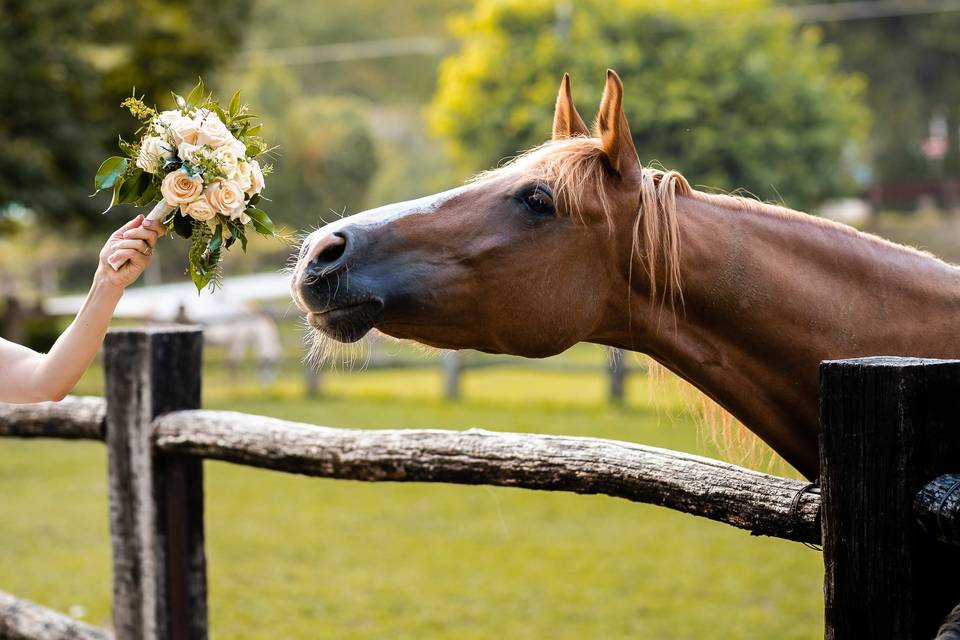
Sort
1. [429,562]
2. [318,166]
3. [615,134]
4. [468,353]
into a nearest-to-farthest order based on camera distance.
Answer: [615,134] → [468,353] → [429,562] → [318,166]

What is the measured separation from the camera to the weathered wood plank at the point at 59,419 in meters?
3.51

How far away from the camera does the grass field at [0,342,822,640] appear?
4.84 metres

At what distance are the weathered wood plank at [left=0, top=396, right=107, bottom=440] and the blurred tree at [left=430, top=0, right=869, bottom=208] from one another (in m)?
23.1

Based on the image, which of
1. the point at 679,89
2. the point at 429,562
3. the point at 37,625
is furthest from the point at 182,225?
the point at 679,89

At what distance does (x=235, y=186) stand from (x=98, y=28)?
17.0m

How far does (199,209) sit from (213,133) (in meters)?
0.17

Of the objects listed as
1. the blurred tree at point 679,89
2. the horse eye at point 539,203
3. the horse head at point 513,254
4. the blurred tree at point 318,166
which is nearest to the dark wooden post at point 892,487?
the horse head at point 513,254

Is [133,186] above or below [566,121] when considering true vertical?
below

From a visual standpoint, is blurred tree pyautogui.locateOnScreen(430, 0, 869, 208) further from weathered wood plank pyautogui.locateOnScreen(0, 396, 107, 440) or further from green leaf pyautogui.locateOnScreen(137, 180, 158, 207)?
green leaf pyautogui.locateOnScreen(137, 180, 158, 207)

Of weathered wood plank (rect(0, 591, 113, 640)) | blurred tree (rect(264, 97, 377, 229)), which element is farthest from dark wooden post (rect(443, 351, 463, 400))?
blurred tree (rect(264, 97, 377, 229))

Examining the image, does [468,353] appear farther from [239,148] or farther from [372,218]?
[239,148]

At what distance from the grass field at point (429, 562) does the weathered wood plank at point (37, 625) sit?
123 cm

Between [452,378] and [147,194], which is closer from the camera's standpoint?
[147,194]

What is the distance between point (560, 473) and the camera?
2420 millimetres
